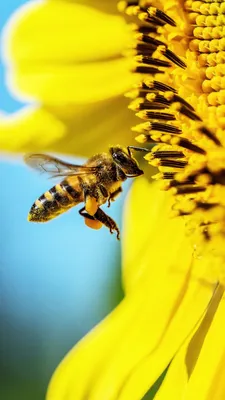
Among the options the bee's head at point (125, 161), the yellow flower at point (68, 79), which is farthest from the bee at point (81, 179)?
the yellow flower at point (68, 79)

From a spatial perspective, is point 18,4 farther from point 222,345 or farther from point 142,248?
point 222,345

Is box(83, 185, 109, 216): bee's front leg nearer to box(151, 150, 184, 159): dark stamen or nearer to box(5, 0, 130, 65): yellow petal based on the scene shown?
box(151, 150, 184, 159): dark stamen

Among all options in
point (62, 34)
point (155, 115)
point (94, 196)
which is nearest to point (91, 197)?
point (94, 196)

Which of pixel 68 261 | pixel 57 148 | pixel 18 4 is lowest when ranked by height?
pixel 68 261

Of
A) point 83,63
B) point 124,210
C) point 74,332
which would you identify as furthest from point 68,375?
point 83,63

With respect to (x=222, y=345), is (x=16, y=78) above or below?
above

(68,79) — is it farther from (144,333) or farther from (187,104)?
(144,333)

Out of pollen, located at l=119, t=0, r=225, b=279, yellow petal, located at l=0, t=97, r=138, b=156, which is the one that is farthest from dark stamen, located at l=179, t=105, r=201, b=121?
yellow petal, located at l=0, t=97, r=138, b=156
